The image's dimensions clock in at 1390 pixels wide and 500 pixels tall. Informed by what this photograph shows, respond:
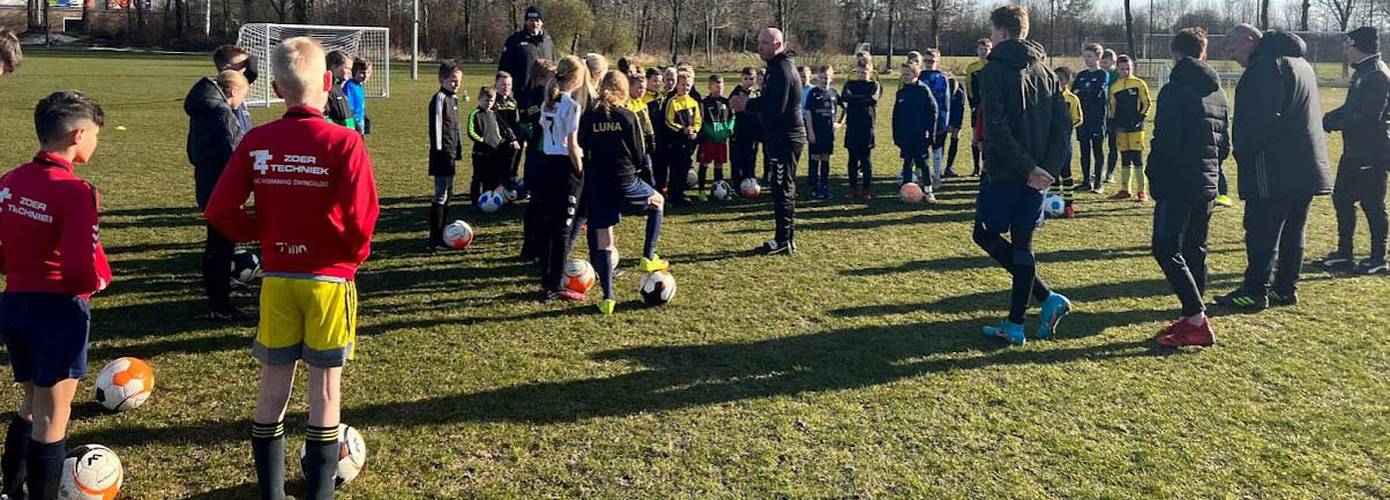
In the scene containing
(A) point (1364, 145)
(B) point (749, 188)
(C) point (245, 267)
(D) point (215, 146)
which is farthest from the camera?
(B) point (749, 188)

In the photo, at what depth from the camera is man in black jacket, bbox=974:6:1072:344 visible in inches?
239

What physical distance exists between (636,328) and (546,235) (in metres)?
1.28

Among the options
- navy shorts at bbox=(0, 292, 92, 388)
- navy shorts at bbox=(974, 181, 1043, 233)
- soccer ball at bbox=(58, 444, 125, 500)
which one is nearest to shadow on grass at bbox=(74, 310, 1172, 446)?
soccer ball at bbox=(58, 444, 125, 500)

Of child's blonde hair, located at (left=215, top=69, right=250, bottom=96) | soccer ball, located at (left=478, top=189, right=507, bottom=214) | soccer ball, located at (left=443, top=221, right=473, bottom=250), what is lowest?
soccer ball, located at (left=443, top=221, right=473, bottom=250)

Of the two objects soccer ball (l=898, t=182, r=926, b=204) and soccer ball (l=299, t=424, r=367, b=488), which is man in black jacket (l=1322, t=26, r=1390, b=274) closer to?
soccer ball (l=898, t=182, r=926, b=204)

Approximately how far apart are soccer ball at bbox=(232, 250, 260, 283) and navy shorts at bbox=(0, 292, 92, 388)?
4228 millimetres

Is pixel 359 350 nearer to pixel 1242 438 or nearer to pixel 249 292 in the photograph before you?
pixel 249 292

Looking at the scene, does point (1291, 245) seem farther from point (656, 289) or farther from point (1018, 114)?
point (656, 289)

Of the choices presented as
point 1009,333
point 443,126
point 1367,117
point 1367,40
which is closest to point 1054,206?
point 1367,117

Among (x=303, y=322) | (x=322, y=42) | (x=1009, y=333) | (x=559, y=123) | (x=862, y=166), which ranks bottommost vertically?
(x=1009, y=333)

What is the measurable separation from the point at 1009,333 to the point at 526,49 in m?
6.96

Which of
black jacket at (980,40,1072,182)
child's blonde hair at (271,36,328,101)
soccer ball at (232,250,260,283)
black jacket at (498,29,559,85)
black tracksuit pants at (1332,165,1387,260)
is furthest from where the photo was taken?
black jacket at (498,29,559,85)

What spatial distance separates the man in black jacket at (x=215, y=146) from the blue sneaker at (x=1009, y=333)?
5393 millimetres

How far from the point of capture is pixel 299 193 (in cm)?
357
